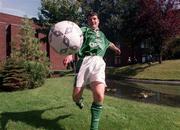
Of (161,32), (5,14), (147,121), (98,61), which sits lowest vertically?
(147,121)

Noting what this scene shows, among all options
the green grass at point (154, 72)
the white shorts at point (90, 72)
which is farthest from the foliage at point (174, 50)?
the white shorts at point (90, 72)

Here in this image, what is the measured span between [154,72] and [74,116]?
67.9 feet

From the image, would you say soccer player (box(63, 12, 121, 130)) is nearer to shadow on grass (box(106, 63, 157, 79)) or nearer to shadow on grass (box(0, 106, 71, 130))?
shadow on grass (box(0, 106, 71, 130))

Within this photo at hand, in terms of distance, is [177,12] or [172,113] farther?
[177,12]

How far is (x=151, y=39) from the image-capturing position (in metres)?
34.2

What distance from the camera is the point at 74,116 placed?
8750 mm

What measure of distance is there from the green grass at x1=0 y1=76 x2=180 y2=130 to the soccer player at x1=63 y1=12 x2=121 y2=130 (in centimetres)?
61

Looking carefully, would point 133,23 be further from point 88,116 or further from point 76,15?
point 88,116

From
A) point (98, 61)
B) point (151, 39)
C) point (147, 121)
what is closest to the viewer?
point (98, 61)

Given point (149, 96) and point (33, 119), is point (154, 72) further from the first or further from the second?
point (33, 119)

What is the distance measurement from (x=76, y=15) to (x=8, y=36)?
7973mm

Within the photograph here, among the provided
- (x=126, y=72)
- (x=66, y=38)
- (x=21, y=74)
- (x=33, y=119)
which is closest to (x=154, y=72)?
(x=126, y=72)

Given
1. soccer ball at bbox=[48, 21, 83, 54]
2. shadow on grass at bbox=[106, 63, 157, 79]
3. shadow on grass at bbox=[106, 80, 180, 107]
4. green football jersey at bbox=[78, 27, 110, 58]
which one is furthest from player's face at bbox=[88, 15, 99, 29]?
shadow on grass at bbox=[106, 63, 157, 79]

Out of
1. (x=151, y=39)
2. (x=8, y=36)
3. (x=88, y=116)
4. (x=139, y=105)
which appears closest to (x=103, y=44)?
(x=88, y=116)
